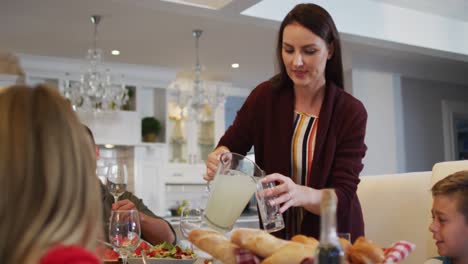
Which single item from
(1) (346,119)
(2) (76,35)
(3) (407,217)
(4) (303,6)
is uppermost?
(2) (76,35)

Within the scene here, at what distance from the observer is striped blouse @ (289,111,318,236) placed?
1.42m

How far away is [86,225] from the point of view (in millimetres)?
577

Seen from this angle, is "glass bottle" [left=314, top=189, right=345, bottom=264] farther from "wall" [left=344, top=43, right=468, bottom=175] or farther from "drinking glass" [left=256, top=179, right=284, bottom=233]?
"wall" [left=344, top=43, right=468, bottom=175]

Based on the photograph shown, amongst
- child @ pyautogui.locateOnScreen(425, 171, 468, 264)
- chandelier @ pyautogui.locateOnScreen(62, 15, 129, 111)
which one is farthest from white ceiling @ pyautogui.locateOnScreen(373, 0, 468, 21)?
child @ pyautogui.locateOnScreen(425, 171, 468, 264)

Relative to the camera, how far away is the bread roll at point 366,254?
2.57 ft

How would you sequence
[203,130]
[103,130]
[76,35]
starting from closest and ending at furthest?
[76,35] → [103,130] → [203,130]

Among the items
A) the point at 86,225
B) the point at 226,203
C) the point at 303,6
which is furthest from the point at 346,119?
the point at 86,225

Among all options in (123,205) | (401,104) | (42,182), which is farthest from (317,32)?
(401,104)

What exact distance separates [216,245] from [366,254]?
0.24 meters

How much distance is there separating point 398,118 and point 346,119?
203 inches

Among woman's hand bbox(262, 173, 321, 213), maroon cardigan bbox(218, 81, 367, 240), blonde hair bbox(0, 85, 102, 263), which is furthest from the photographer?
maroon cardigan bbox(218, 81, 367, 240)

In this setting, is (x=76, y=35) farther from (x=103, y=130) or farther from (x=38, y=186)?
(x=38, y=186)

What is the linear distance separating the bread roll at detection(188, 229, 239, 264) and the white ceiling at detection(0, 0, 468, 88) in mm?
3107

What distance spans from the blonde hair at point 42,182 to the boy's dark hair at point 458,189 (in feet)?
3.57
